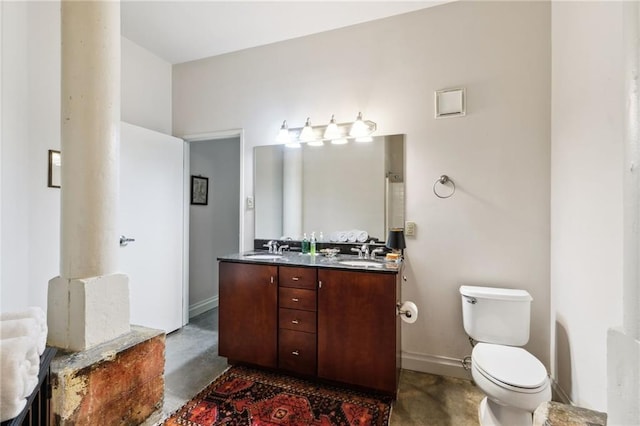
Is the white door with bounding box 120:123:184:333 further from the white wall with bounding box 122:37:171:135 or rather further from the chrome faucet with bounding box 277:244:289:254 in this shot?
the chrome faucet with bounding box 277:244:289:254

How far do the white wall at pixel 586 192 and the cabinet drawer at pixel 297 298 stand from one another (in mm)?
1541

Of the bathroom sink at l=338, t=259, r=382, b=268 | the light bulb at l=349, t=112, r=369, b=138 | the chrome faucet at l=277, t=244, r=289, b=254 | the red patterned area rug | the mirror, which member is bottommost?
the red patterned area rug

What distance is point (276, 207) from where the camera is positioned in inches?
111

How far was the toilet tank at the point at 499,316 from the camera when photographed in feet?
6.15

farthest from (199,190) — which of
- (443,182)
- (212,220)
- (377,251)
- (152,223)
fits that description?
(443,182)

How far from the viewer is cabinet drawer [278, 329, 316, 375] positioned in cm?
204

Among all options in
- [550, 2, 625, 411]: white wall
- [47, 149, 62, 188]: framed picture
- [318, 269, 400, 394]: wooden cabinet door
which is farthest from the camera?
[47, 149, 62, 188]: framed picture

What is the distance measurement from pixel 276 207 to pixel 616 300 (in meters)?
2.35

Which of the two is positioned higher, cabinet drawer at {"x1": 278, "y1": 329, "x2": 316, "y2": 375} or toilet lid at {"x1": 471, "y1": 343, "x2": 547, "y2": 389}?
toilet lid at {"x1": 471, "y1": 343, "x2": 547, "y2": 389}

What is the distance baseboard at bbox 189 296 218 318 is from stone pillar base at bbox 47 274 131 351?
2705mm

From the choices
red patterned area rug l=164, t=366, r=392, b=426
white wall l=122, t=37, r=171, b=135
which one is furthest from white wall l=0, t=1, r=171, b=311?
red patterned area rug l=164, t=366, r=392, b=426

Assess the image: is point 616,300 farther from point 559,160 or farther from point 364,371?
point 364,371

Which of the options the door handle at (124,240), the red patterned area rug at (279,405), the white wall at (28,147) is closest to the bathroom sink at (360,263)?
the red patterned area rug at (279,405)

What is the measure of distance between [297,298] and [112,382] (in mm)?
1319
